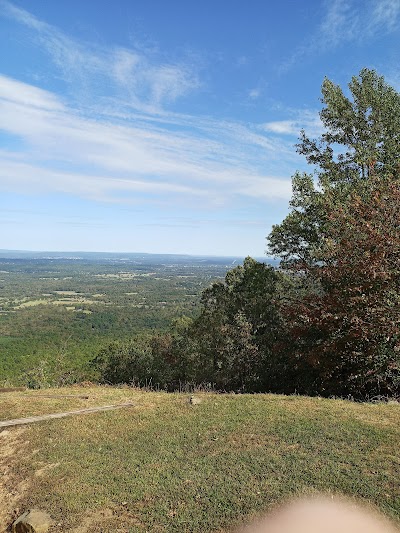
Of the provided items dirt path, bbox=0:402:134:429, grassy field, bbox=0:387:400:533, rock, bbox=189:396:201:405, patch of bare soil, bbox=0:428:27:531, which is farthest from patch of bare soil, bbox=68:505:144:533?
rock, bbox=189:396:201:405

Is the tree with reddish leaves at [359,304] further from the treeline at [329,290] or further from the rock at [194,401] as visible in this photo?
the rock at [194,401]

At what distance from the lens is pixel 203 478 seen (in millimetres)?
7320

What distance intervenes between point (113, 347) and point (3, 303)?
116 meters

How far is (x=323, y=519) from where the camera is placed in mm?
5871

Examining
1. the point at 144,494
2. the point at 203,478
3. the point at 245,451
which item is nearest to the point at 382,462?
the point at 245,451

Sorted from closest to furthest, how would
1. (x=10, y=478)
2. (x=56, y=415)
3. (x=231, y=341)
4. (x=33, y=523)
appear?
1. (x=33, y=523)
2. (x=10, y=478)
3. (x=56, y=415)
4. (x=231, y=341)

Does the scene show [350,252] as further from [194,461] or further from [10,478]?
[10,478]

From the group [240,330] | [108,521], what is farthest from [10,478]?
[240,330]

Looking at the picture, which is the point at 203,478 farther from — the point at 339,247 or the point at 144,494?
the point at 339,247

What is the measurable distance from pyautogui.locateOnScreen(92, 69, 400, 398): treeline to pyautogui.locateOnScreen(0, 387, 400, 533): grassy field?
281 centimetres

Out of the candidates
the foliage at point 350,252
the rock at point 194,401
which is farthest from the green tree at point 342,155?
the rock at point 194,401

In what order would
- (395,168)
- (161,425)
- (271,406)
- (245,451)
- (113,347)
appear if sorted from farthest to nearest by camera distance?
(113,347), (395,168), (271,406), (161,425), (245,451)

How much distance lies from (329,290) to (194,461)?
9907 millimetres

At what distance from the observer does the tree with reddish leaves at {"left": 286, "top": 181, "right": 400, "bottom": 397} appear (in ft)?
41.9
